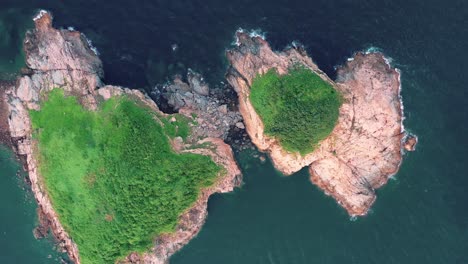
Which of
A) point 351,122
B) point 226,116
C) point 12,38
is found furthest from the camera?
point 226,116

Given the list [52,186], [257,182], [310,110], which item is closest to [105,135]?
[52,186]

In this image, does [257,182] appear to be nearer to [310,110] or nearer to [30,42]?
[310,110]

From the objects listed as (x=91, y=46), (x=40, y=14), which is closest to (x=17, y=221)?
(x=91, y=46)

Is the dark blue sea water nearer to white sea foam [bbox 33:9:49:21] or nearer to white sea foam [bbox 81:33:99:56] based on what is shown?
white sea foam [bbox 81:33:99:56]

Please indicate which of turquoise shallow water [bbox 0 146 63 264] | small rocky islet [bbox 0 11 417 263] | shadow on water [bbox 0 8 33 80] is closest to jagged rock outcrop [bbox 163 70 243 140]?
small rocky islet [bbox 0 11 417 263]

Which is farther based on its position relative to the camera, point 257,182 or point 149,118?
point 257,182

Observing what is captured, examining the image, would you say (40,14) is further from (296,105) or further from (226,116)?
(296,105)

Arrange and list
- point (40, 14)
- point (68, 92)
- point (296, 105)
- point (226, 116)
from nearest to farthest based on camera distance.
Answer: point (296, 105)
point (68, 92)
point (40, 14)
point (226, 116)
